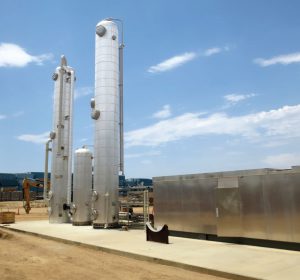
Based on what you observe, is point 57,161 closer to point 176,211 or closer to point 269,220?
point 176,211

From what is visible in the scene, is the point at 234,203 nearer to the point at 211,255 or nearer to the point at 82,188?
the point at 211,255

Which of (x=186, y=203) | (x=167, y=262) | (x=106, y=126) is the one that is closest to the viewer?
(x=167, y=262)

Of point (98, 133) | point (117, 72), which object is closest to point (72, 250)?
point (98, 133)

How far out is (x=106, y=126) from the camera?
1034 inches

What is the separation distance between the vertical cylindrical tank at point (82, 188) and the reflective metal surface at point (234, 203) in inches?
353

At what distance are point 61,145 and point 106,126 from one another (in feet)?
26.2

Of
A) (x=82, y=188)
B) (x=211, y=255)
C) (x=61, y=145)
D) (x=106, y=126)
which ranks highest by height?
(x=106, y=126)

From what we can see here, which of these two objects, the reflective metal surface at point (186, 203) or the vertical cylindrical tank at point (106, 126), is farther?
the vertical cylindrical tank at point (106, 126)

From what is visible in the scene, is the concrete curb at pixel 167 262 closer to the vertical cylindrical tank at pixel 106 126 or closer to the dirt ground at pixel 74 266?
the dirt ground at pixel 74 266

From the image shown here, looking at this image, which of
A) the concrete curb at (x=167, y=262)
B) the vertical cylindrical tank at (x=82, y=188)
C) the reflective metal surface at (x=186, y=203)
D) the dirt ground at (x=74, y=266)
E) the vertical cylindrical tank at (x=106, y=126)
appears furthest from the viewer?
the vertical cylindrical tank at (x=82, y=188)

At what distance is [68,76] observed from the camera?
34.7 m

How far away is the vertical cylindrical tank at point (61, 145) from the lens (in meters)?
31.8

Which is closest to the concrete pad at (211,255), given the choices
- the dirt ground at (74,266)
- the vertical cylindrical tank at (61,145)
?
the dirt ground at (74,266)

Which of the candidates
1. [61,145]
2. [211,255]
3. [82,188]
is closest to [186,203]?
[211,255]
